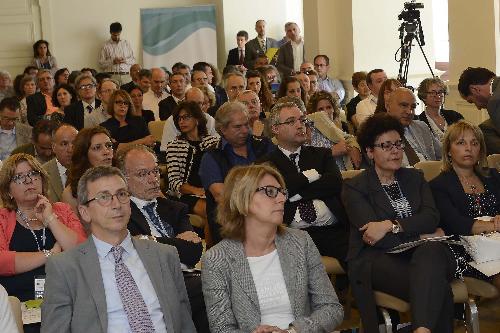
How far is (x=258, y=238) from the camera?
377 centimetres

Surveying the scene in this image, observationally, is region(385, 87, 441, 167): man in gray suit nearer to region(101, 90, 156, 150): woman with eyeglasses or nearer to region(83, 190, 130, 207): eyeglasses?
region(101, 90, 156, 150): woman with eyeglasses

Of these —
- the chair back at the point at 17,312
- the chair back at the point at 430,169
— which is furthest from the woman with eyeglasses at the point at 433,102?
the chair back at the point at 17,312

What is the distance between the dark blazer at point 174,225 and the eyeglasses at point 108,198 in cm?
72

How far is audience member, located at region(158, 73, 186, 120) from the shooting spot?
9.48 meters

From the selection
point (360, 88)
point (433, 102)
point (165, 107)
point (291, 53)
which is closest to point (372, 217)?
point (433, 102)

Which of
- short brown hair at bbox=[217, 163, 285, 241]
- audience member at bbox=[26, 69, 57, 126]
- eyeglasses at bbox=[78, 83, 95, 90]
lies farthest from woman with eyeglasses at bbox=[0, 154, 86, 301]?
audience member at bbox=[26, 69, 57, 126]

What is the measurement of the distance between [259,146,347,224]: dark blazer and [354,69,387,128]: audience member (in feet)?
9.35

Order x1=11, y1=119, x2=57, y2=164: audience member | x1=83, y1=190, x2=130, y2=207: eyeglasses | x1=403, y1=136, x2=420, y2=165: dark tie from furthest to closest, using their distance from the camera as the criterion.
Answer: x1=11, y1=119, x2=57, y2=164: audience member < x1=403, y1=136, x2=420, y2=165: dark tie < x1=83, y1=190, x2=130, y2=207: eyeglasses

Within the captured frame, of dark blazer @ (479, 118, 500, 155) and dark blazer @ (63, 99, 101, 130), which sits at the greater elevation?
dark blazer @ (63, 99, 101, 130)

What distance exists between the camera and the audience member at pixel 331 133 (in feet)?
20.5

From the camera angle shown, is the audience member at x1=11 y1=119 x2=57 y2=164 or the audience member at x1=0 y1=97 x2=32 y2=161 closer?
the audience member at x1=11 y1=119 x2=57 y2=164

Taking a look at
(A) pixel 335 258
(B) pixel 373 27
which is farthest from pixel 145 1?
(A) pixel 335 258

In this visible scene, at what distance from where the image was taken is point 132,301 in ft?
11.4

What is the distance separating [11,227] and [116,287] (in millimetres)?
972
